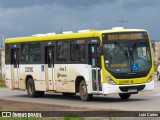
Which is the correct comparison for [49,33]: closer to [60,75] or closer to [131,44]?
[60,75]

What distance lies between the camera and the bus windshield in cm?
2223

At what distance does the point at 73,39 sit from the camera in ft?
79.3

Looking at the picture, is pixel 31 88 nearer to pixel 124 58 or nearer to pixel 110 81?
pixel 110 81

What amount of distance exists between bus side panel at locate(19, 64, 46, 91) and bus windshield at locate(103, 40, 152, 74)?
5.38m

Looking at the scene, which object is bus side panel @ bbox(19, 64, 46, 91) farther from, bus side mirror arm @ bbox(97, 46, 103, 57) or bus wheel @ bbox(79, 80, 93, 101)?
bus side mirror arm @ bbox(97, 46, 103, 57)

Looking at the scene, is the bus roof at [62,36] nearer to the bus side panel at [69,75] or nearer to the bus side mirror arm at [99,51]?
the bus side mirror arm at [99,51]

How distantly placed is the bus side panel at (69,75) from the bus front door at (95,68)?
232 mm

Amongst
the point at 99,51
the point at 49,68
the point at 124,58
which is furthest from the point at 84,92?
the point at 49,68

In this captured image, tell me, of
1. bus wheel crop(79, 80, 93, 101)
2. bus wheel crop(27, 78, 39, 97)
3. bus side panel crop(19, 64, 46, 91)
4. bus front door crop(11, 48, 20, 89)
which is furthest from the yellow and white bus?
bus front door crop(11, 48, 20, 89)

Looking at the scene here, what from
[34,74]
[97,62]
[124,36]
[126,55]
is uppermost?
[124,36]

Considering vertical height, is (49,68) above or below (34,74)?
above

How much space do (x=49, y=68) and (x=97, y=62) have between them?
168 inches

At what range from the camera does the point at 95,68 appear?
74.2 ft

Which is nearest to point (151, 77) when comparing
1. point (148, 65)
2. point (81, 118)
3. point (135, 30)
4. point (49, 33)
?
point (148, 65)
